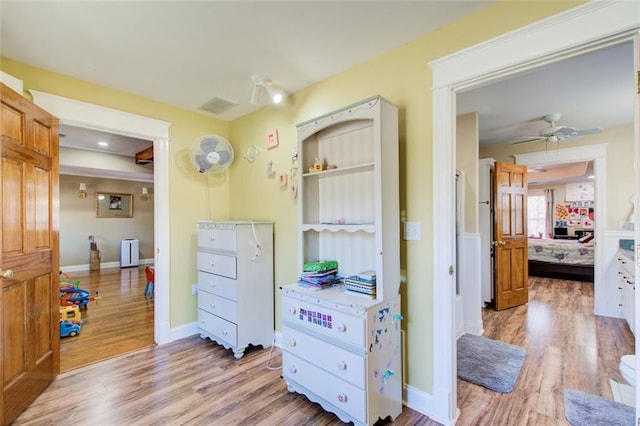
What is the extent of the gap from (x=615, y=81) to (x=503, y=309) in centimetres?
285

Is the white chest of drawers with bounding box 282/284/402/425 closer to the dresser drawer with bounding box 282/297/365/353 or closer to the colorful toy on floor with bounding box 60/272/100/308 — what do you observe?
the dresser drawer with bounding box 282/297/365/353

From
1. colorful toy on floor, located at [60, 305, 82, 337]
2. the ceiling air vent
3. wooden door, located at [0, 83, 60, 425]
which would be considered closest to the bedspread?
the ceiling air vent

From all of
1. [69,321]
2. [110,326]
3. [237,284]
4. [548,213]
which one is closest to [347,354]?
[237,284]

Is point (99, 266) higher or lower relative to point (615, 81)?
lower

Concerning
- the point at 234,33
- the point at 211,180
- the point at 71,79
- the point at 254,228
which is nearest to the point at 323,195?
the point at 254,228

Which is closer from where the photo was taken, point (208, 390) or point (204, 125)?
point (208, 390)

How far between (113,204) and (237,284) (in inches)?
259

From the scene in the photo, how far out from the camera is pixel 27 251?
192cm

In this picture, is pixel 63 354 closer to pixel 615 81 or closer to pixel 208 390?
pixel 208 390

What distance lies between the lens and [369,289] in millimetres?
1786

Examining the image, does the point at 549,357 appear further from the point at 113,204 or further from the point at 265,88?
the point at 113,204

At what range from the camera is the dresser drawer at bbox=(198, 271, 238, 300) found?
2.59 metres

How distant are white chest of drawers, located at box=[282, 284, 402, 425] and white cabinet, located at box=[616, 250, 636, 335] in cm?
316

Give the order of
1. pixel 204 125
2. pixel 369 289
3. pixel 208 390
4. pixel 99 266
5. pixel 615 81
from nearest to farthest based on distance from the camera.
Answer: pixel 369 289
pixel 208 390
pixel 615 81
pixel 204 125
pixel 99 266
